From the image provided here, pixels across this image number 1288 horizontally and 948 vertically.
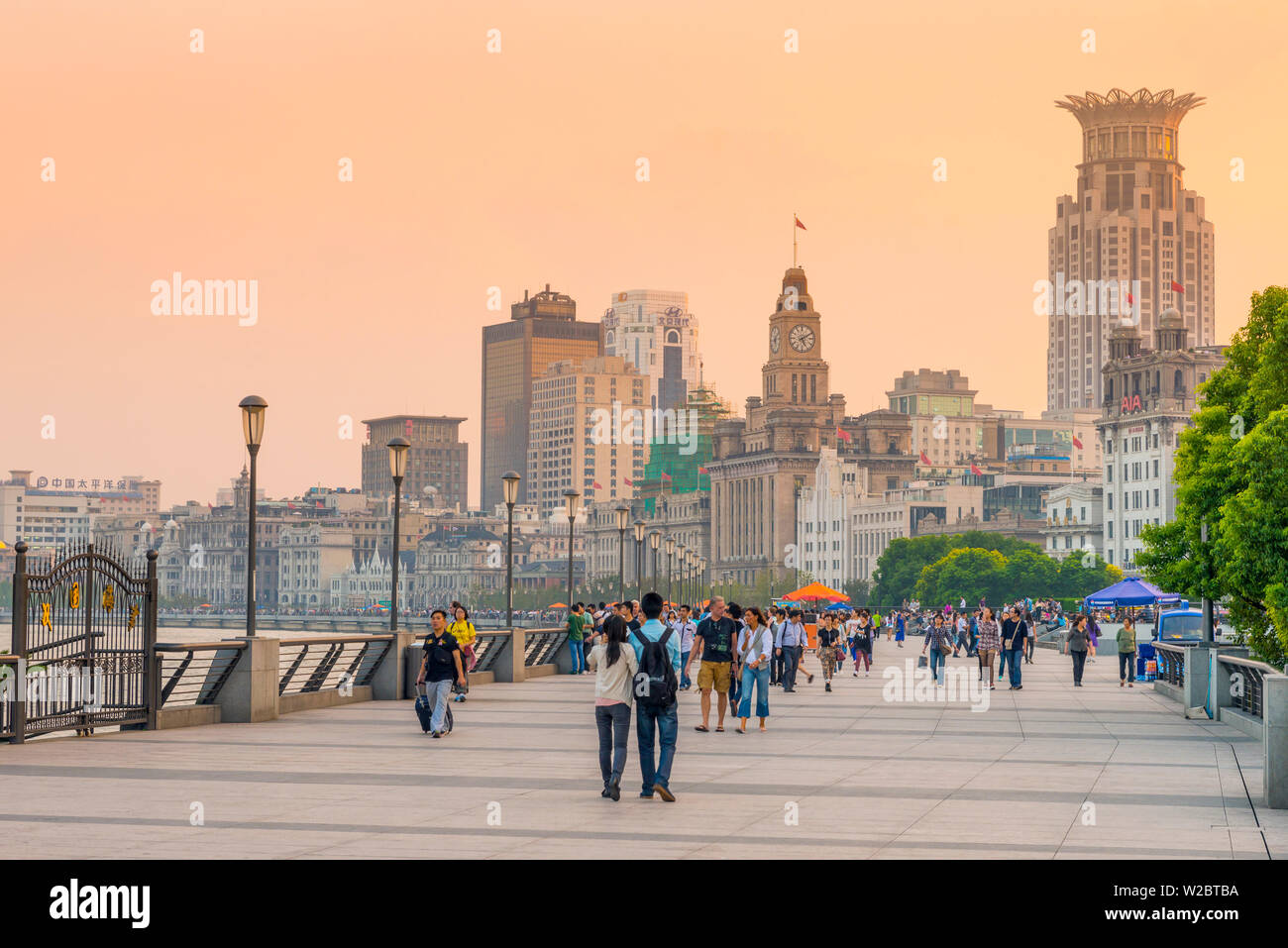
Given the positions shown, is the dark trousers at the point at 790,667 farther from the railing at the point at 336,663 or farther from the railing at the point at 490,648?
the railing at the point at 336,663

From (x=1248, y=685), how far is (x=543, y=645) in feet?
72.1

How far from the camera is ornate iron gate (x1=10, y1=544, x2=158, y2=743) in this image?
69.5 ft

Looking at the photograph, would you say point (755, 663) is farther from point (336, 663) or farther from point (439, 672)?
point (336, 663)

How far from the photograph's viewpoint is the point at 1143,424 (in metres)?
159

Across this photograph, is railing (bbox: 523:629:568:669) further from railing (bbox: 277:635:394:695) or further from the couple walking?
the couple walking

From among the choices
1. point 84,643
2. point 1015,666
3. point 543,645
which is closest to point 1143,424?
point 543,645

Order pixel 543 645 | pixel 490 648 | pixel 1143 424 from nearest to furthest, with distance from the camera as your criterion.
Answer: pixel 490 648
pixel 543 645
pixel 1143 424

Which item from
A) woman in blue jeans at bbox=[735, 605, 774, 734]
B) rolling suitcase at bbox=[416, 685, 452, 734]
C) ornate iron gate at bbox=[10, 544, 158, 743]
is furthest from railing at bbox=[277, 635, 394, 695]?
woman in blue jeans at bbox=[735, 605, 774, 734]

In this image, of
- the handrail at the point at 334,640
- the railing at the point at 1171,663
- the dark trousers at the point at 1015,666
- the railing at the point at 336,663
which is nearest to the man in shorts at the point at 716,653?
the handrail at the point at 334,640

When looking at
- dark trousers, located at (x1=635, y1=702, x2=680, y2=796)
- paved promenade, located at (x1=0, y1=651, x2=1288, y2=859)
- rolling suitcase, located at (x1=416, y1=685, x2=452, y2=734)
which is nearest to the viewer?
paved promenade, located at (x1=0, y1=651, x2=1288, y2=859)

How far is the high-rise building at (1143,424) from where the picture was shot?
511ft

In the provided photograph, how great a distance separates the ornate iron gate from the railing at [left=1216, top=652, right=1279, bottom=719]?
15.4m
